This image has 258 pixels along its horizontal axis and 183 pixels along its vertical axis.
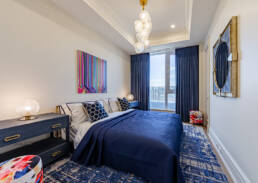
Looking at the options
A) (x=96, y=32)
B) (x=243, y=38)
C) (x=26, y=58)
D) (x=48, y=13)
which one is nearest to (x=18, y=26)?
(x=26, y=58)

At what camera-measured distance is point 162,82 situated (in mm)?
4215

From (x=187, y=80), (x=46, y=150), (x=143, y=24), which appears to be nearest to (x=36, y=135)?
(x=46, y=150)

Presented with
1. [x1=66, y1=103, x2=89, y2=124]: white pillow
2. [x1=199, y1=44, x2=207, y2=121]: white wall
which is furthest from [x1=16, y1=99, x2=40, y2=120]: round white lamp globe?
[x1=199, y1=44, x2=207, y2=121]: white wall

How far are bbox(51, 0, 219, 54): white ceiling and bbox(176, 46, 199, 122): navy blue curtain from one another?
437 mm

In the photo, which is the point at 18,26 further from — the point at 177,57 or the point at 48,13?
the point at 177,57

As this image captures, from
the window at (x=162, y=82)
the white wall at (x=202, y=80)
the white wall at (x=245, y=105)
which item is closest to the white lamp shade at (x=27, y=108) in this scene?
the white wall at (x=245, y=105)

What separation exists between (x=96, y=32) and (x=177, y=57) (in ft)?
9.06

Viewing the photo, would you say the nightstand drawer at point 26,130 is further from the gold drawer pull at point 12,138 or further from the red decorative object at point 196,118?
the red decorative object at point 196,118

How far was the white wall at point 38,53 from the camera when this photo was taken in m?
1.47

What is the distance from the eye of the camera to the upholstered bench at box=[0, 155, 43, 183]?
0.60 metres

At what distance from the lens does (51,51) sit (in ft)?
6.36

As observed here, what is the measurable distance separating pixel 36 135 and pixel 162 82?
387 cm

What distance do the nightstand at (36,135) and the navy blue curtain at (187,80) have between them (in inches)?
136

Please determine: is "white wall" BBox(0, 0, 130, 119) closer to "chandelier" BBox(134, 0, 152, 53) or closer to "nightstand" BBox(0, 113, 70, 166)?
"nightstand" BBox(0, 113, 70, 166)
